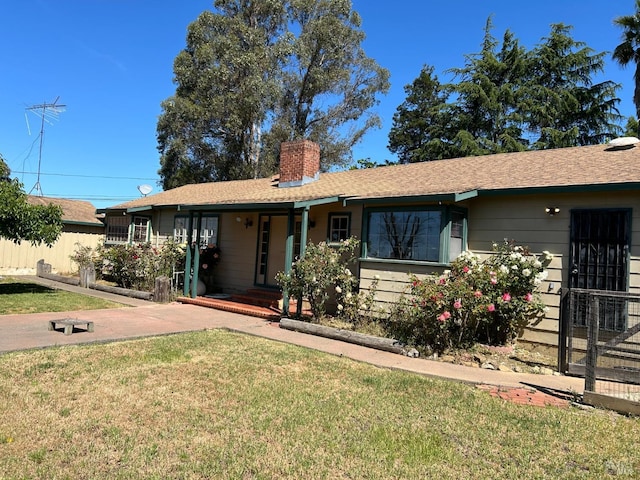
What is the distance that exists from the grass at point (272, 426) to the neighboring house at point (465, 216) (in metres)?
3.14

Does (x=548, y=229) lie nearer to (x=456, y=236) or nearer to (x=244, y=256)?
(x=456, y=236)

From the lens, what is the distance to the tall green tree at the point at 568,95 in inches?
999

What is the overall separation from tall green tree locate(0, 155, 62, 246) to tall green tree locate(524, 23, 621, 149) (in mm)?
23602

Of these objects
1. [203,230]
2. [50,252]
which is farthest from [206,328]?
[50,252]

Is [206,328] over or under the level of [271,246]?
under

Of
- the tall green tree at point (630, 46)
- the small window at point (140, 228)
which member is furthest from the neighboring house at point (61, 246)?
the tall green tree at point (630, 46)

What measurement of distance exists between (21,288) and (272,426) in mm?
12227

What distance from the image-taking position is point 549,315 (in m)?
7.51

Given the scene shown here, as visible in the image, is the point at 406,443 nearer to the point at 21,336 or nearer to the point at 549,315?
the point at 549,315

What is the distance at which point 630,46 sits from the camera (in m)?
18.4

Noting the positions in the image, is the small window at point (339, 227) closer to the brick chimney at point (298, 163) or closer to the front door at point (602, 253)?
the brick chimney at point (298, 163)

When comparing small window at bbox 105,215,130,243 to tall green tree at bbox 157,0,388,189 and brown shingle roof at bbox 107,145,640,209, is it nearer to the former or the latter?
brown shingle roof at bbox 107,145,640,209

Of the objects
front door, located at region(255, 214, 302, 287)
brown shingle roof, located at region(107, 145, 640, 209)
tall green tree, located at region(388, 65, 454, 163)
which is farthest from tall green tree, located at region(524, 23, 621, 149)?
front door, located at region(255, 214, 302, 287)

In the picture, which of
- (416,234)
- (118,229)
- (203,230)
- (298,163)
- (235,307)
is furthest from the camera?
(118,229)
